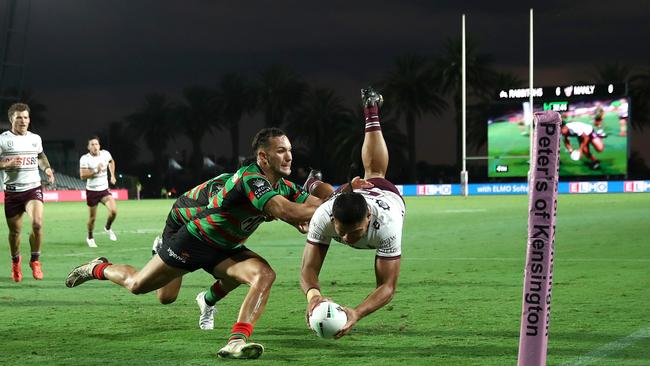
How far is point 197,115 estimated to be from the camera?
103125 millimetres

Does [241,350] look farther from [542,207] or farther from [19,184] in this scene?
[19,184]

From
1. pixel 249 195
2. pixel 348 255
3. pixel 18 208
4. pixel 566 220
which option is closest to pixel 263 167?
pixel 249 195

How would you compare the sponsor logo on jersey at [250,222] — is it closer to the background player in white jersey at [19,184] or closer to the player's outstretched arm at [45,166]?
the background player in white jersey at [19,184]

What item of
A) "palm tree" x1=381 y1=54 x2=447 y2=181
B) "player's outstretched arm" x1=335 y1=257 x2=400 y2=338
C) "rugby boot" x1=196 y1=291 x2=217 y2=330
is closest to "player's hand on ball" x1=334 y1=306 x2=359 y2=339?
"player's outstretched arm" x1=335 y1=257 x2=400 y2=338

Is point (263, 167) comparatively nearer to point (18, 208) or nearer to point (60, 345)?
point (60, 345)

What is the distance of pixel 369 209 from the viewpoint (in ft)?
21.9

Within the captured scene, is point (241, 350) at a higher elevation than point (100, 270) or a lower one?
lower

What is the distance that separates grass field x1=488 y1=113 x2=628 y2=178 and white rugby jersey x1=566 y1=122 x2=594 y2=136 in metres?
0.28

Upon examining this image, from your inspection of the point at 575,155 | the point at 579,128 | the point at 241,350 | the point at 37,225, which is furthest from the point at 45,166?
the point at 575,155

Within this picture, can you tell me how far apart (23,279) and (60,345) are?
5812 mm

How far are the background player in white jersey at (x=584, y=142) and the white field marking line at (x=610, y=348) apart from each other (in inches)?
2066

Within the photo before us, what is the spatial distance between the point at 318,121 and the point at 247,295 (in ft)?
302

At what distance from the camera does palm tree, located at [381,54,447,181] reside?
291 feet

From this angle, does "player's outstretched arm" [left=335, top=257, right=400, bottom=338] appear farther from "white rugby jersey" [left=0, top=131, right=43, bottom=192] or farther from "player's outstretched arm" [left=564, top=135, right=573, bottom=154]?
"player's outstretched arm" [left=564, top=135, right=573, bottom=154]
